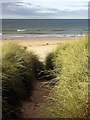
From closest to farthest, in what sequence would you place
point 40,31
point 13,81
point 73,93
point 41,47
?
point 73,93
point 13,81
point 41,47
point 40,31

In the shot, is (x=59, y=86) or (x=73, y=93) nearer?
(x=73, y=93)

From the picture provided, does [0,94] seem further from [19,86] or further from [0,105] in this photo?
[19,86]

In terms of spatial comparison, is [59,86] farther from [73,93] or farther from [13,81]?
[13,81]

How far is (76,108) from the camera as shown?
5.46 meters

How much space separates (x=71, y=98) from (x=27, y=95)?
108 inches

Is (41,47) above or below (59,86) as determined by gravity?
above

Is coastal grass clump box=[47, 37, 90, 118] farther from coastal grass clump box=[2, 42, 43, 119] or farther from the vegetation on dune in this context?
coastal grass clump box=[2, 42, 43, 119]

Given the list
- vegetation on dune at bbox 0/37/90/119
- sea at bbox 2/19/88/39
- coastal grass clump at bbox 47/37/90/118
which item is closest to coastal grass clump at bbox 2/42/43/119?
vegetation on dune at bbox 0/37/90/119

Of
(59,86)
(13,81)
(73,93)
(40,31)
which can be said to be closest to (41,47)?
(13,81)

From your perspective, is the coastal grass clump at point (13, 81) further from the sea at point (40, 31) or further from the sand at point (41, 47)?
the sea at point (40, 31)

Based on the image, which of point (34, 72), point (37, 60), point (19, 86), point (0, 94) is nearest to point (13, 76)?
point (19, 86)

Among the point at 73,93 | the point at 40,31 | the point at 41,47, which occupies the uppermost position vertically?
the point at 40,31

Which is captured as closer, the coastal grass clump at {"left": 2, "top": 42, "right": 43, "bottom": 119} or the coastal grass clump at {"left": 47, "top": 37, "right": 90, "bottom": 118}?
the coastal grass clump at {"left": 47, "top": 37, "right": 90, "bottom": 118}

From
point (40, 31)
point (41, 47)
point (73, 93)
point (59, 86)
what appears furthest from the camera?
point (40, 31)
